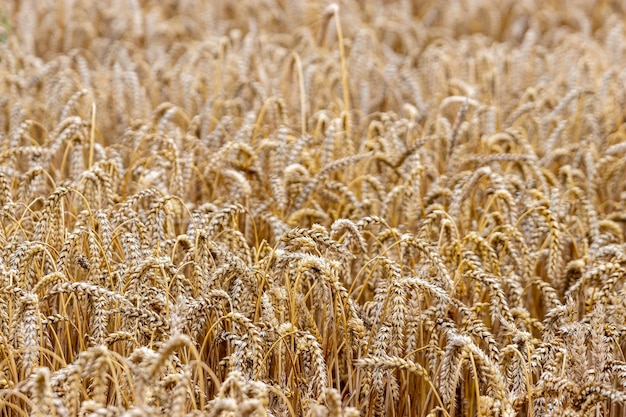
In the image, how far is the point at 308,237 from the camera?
7.07 ft

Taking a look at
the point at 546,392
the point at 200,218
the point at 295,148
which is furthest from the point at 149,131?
the point at 546,392

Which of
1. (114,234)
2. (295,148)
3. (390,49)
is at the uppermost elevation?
(390,49)

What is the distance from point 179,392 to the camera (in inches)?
58.5

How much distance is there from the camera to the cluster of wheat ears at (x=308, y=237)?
77.0 inches

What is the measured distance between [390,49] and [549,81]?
130cm

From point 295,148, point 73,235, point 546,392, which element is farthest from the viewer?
point 295,148

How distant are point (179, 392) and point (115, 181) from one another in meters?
1.48

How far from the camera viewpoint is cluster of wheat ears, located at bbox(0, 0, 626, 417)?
1.96m

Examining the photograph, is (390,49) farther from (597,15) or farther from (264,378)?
(264,378)

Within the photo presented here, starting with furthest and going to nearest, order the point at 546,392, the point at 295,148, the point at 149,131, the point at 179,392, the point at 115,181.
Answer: the point at 149,131 < the point at 295,148 < the point at 115,181 < the point at 546,392 < the point at 179,392

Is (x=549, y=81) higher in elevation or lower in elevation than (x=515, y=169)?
higher

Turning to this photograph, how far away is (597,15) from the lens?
7.32m


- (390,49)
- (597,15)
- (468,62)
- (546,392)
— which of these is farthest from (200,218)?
(597,15)

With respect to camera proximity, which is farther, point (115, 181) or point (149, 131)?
point (149, 131)
